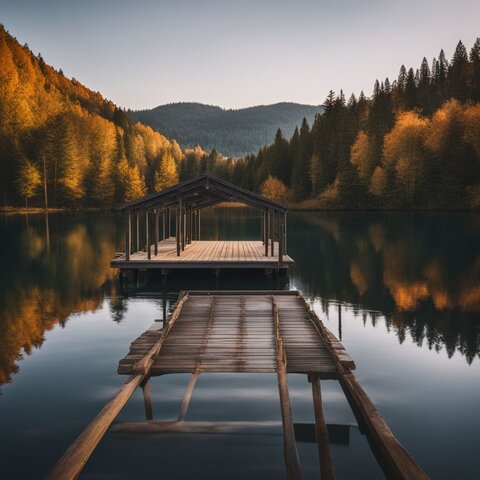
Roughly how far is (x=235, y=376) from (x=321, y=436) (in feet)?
10.1

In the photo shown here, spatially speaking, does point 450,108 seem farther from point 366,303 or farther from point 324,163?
point 366,303

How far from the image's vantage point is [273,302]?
15352 millimetres

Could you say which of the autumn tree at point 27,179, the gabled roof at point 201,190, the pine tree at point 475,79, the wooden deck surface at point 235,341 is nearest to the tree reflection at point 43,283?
the wooden deck surface at point 235,341

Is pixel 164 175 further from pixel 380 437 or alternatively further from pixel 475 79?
pixel 380 437

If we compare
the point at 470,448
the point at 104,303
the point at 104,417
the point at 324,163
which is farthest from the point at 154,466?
the point at 324,163

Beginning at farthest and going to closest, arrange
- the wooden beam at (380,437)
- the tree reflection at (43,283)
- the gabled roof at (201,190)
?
the gabled roof at (201,190)
the tree reflection at (43,283)
the wooden beam at (380,437)

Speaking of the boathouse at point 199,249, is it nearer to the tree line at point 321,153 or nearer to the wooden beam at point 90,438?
the wooden beam at point 90,438

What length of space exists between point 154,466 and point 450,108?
275 feet

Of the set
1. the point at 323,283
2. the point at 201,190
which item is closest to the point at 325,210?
the point at 323,283

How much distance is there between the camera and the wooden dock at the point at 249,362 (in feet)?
22.4

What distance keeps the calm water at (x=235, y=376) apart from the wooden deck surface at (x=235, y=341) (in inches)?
20.7

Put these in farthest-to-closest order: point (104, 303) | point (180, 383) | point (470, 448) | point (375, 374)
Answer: point (104, 303)
point (375, 374)
point (180, 383)
point (470, 448)

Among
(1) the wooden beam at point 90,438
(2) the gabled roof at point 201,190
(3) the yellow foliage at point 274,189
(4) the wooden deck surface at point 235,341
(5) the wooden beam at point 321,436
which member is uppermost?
(3) the yellow foliage at point 274,189

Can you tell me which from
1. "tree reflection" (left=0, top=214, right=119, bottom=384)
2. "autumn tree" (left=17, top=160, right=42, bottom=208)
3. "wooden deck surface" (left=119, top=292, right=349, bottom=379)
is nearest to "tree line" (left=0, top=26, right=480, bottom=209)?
"autumn tree" (left=17, top=160, right=42, bottom=208)
